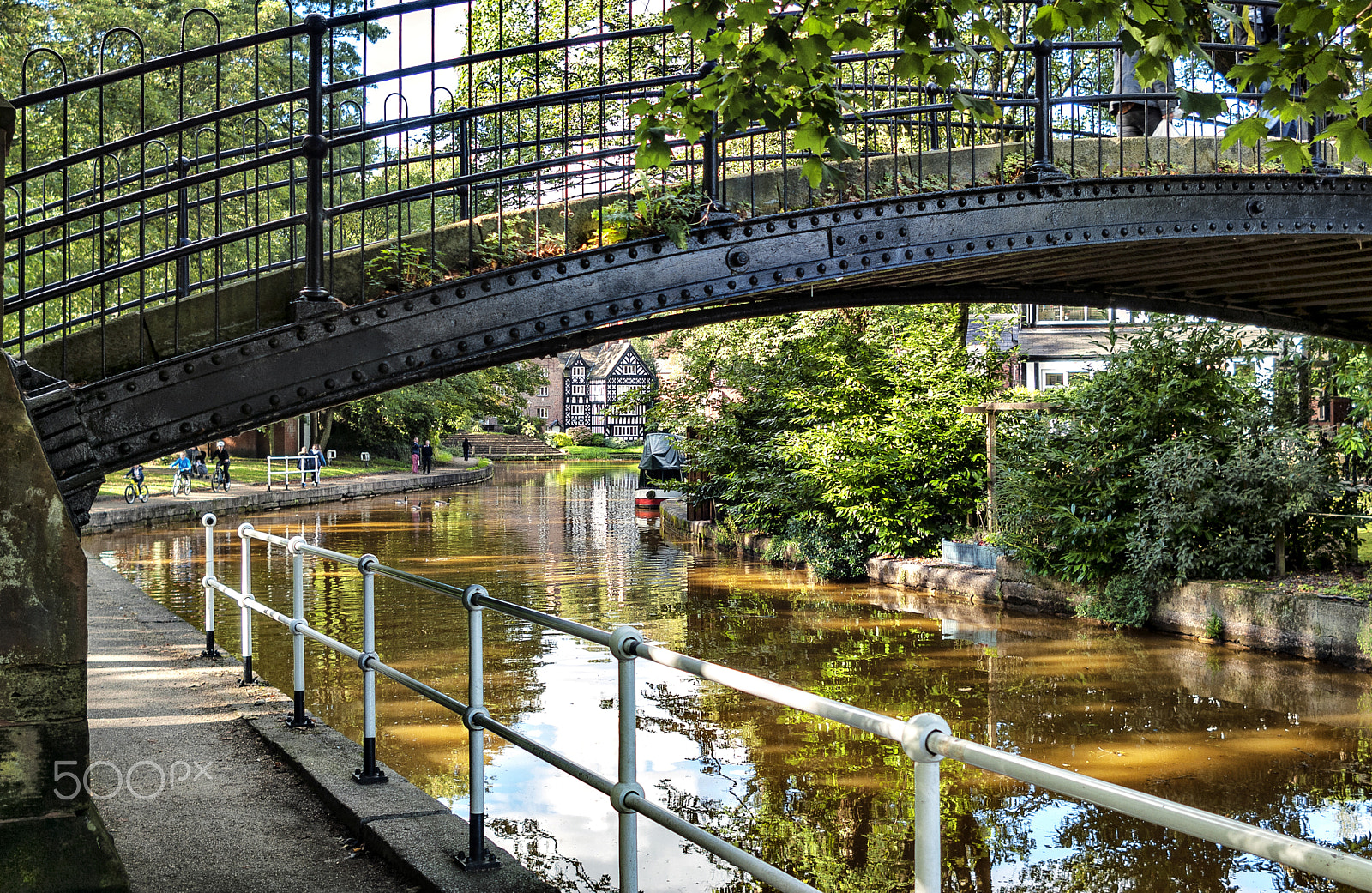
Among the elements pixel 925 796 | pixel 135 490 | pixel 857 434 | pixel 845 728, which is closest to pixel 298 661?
pixel 845 728

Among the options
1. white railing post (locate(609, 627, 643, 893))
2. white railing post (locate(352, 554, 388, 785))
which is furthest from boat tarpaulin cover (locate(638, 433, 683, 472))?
white railing post (locate(609, 627, 643, 893))

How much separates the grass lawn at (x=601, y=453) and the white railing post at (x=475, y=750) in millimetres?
79276

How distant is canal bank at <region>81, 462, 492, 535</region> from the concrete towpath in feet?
43.2

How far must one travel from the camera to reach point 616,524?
25.6 m

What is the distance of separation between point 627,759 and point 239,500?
27.9 meters

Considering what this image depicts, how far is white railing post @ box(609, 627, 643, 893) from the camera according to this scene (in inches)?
131

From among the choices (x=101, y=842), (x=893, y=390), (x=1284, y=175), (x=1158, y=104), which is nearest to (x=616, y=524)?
(x=893, y=390)

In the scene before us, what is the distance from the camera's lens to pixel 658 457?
31.2 meters

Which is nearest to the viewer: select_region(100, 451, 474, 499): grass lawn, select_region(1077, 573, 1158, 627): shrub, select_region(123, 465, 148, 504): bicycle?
select_region(1077, 573, 1158, 627): shrub

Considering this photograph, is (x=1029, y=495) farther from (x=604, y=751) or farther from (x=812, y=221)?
(x=812, y=221)

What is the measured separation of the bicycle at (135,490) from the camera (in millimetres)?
26953

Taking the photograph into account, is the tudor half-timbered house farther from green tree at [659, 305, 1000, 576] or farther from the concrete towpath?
the concrete towpath

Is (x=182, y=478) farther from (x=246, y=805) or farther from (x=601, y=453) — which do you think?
(x=601, y=453)

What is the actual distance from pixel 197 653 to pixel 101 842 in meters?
5.30
